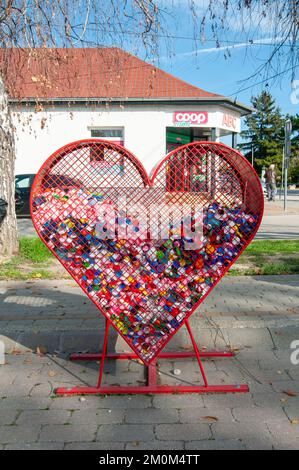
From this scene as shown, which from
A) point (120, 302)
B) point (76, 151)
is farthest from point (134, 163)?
point (120, 302)

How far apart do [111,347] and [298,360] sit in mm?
1667

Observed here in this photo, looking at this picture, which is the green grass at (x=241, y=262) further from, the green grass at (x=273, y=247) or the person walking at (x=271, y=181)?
the person walking at (x=271, y=181)

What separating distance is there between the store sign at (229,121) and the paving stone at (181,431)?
22.4 m

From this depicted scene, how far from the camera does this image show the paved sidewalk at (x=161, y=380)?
9.60 ft

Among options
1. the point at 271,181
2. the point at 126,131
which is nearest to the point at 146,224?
the point at 126,131

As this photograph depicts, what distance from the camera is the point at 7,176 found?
27.1 ft

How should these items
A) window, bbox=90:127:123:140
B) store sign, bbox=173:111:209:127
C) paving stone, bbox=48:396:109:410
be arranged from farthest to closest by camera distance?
1. window, bbox=90:127:123:140
2. store sign, bbox=173:111:209:127
3. paving stone, bbox=48:396:109:410

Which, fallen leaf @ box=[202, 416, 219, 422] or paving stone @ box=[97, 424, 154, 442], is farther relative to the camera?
fallen leaf @ box=[202, 416, 219, 422]

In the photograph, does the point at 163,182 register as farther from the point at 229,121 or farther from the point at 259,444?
the point at 229,121

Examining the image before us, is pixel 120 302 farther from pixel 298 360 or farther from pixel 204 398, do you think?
pixel 298 360

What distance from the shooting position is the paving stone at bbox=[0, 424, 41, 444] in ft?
9.47

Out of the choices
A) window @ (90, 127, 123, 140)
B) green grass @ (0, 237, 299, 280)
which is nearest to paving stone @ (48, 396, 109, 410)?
green grass @ (0, 237, 299, 280)

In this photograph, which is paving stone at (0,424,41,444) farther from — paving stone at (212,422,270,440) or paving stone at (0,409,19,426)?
paving stone at (212,422,270,440)

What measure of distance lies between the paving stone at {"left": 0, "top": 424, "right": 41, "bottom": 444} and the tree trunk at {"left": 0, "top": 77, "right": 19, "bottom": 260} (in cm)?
552
